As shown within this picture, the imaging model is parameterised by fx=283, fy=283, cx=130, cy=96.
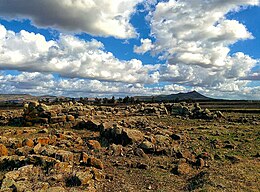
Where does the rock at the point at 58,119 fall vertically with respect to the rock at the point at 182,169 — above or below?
above

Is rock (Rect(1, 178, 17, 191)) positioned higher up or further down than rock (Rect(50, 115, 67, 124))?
further down

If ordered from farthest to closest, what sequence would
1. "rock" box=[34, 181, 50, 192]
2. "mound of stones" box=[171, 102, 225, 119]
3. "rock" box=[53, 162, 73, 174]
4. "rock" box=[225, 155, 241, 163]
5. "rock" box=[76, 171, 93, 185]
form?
1. "mound of stones" box=[171, 102, 225, 119]
2. "rock" box=[225, 155, 241, 163]
3. "rock" box=[53, 162, 73, 174]
4. "rock" box=[76, 171, 93, 185]
5. "rock" box=[34, 181, 50, 192]

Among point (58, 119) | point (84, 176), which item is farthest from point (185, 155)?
point (58, 119)

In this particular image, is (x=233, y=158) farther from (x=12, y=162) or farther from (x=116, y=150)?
(x=12, y=162)

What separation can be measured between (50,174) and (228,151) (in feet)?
A: 56.6

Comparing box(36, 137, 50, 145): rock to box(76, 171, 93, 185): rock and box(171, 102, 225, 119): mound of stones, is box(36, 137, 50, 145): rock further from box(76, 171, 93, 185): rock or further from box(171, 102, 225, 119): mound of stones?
box(171, 102, 225, 119): mound of stones

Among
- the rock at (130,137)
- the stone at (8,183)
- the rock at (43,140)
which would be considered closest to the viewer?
the stone at (8,183)

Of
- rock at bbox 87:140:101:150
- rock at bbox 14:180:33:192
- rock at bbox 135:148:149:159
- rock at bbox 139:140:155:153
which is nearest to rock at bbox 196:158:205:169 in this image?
rock at bbox 135:148:149:159

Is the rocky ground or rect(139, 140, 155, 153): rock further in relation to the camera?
rect(139, 140, 155, 153): rock

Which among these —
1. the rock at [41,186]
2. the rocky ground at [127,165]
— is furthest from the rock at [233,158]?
the rock at [41,186]

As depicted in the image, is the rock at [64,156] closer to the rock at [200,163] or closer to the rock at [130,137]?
the rock at [130,137]

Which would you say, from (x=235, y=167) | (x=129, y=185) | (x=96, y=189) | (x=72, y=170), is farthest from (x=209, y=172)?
(x=72, y=170)

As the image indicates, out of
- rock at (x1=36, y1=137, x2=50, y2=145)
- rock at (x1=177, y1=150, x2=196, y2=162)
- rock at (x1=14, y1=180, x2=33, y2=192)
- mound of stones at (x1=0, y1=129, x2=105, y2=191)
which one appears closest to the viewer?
rock at (x1=14, y1=180, x2=33, y2=192)

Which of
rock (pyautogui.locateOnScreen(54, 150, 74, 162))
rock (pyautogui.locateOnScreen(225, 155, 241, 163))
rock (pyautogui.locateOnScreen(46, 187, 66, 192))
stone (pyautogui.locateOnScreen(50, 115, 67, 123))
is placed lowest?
rock (pyautogui.locateOnScreen(225, 155, 241, 163))
